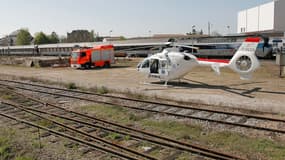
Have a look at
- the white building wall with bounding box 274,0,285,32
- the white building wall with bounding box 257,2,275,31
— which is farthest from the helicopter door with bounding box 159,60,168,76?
the white building wall with bounding box 257,2,275,31

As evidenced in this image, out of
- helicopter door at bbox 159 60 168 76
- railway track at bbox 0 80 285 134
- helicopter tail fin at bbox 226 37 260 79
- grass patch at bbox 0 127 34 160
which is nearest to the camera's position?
grass patch at bbox 0 127 34 160

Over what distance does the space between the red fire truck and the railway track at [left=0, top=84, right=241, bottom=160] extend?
68.5 feet

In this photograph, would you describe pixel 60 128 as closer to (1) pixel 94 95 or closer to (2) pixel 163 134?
(2) pixel 163 134

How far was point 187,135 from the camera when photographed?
349 inches

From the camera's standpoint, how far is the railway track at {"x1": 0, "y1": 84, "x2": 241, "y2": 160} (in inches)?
293

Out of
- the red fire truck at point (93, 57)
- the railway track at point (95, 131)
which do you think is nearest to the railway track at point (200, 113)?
the railway track at point (95, 131)

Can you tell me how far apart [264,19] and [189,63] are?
2618 inches

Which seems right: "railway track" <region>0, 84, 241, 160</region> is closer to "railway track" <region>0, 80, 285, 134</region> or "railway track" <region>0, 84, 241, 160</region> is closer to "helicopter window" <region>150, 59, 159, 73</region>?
A: "railway track" <region>0, 80, 285, 134</region>

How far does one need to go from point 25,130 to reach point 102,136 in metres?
3.05

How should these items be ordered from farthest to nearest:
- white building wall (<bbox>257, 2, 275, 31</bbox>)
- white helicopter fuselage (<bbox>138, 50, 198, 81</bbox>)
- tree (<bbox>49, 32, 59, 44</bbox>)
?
tree (<bbox>49, 32, 59, 44</bbox>) → white building wall (<bbox>257, 2, 275, 31</bbox>) → white helicopter fuselage (<bbox>138, 50, 198, 81</bbox>)

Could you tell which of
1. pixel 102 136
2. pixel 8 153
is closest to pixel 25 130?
pixel 8 153

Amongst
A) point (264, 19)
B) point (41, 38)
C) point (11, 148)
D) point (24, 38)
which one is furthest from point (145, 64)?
point (24, 38)

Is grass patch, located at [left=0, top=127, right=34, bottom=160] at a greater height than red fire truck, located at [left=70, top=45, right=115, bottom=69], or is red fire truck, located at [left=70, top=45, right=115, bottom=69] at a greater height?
red fire truck, located at [left=70, top=45, right=115, bottom=69]

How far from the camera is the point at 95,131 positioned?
31.6ft
